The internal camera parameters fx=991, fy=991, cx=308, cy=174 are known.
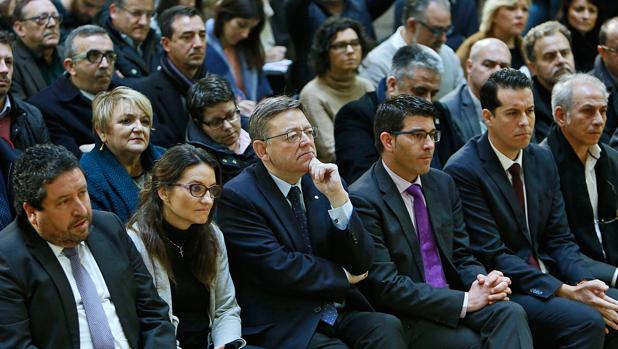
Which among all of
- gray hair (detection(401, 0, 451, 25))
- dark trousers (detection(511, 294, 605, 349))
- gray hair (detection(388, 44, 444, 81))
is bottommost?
dark trousers (detection(511, 294, 605, 349))

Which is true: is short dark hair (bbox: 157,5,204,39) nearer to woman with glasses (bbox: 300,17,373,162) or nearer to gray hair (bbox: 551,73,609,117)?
woman with glasses (bbox: 300,17,373,162)

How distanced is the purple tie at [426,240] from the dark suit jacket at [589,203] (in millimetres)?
958

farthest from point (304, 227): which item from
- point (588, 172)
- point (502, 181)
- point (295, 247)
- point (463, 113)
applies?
point (463, 113)

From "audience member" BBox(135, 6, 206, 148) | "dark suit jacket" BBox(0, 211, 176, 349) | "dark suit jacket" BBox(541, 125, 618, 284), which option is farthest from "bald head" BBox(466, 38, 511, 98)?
"dark suit jacket" BBox(0, 211, 176, 349)

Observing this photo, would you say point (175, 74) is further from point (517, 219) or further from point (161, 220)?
point (517, 219)

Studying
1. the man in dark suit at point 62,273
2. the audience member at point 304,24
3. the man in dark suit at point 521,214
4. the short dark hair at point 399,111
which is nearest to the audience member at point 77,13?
the audience member at point 304,24

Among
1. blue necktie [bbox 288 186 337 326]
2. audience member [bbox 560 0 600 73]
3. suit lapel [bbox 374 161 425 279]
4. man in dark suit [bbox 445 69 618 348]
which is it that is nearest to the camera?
blue necktie [bbox 288 186 337 326]

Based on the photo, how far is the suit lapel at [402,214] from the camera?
13.7 ft

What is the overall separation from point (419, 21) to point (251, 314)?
2812 mm

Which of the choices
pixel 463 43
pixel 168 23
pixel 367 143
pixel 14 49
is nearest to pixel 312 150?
pixel 367 143

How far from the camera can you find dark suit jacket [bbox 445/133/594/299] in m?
4.44

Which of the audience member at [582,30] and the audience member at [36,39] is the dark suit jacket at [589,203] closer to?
the audience member at [582,30]

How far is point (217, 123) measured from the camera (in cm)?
475

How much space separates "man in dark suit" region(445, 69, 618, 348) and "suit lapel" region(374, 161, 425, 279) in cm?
40
